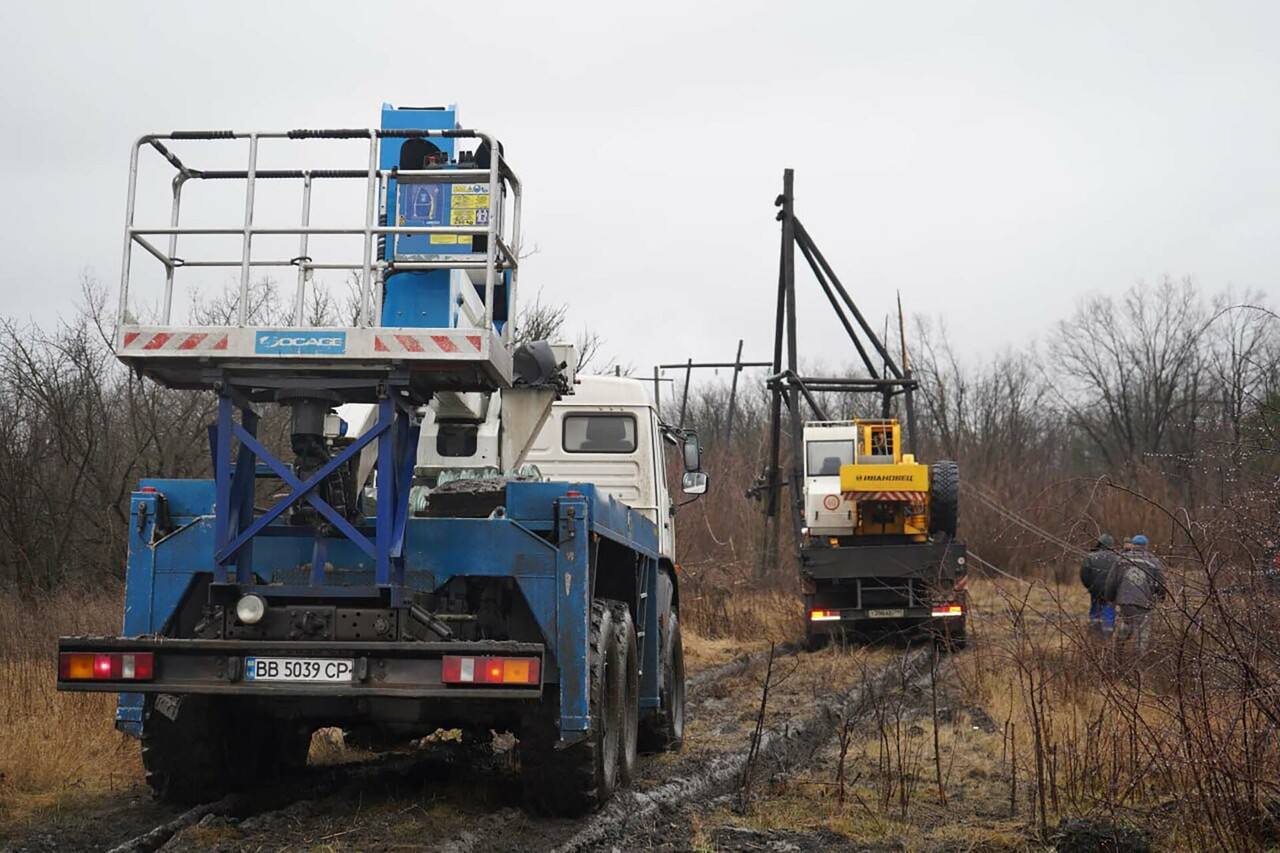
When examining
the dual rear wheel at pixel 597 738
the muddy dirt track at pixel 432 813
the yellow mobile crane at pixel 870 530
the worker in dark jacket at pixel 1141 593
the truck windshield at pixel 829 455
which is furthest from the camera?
the truck windshield at pixel 829 455

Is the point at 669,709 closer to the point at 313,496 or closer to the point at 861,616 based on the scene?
the point at 313,496

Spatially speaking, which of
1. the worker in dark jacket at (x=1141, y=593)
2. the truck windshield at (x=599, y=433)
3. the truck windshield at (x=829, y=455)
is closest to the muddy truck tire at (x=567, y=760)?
Answer: the worker in dark jacket at (x=1141, y=593)

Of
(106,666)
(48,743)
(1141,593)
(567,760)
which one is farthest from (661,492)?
(106,666)

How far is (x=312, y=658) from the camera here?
6.36m

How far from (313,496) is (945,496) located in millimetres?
13806

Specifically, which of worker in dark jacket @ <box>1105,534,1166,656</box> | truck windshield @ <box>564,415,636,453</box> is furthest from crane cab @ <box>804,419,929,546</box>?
worker in dark jacket @ <box>1105,534,1166,656</box>

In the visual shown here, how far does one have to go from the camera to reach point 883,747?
9297 mm

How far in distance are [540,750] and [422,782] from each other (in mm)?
1478

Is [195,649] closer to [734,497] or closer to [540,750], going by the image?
[540,750]

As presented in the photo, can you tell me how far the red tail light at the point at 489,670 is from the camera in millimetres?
6258

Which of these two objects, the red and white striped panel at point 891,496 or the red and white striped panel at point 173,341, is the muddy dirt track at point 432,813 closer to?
the red and white striped panel at point 173,341

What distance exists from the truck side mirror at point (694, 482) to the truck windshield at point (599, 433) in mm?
988

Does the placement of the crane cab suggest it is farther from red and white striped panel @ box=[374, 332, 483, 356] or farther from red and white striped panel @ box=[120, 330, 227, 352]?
red and white striped panel @ box=[120, 330, 227, 352]

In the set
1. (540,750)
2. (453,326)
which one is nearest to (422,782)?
(540,750)
